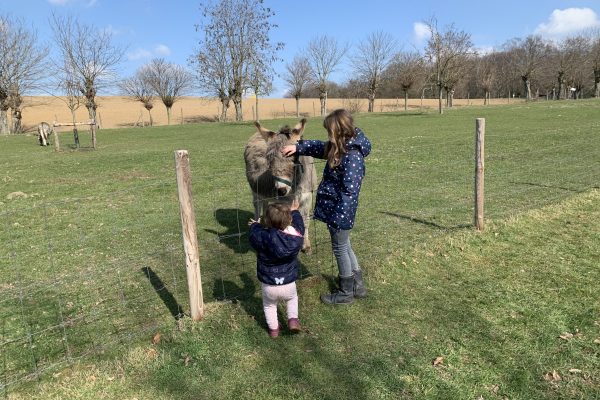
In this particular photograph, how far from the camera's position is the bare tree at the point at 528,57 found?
226 feet

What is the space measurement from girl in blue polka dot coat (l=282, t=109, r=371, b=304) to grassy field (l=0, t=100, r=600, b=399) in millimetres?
396

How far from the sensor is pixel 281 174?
5.36m

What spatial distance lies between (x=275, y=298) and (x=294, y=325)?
0.32 meters

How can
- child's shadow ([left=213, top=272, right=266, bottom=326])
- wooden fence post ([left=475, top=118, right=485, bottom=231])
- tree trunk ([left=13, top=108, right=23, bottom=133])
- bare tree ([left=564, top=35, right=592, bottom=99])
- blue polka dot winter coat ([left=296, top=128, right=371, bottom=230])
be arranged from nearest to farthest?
1. blue polka dot winter coat ([left=296, top=128, right=371, bottom=230])
2. child's shadow ([left=213, top=272, right=266, bottom=326])
3. wooden fence post ([left=475, top=118, right=485, bottom=231])
4. tree trunk ([left=13, top=108, right=23, bottom=133])
5. bare tree ([left=564, top=35, right=592, bottom=99])

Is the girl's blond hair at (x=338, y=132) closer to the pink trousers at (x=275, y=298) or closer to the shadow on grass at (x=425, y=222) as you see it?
the pink trousers at (x=275, y=298)

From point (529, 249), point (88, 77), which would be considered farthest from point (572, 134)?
point (88, 77)

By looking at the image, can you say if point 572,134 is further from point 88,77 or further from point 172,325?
point 88,77

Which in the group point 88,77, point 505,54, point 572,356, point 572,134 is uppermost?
point 505,54

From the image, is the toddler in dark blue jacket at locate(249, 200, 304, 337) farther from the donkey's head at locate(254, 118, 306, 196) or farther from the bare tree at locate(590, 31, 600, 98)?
the bare tree at locate(590, 31, 600, 98)

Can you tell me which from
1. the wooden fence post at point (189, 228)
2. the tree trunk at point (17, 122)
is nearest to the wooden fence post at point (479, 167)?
the wooden fence post at point (189, 228)

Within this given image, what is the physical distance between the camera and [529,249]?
577 cm

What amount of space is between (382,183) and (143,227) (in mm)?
5856

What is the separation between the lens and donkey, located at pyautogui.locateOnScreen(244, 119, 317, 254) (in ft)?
17.6

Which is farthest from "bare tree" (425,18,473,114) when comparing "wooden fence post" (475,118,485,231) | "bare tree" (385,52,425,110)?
"wooden fence post" (475,118,485,231)
